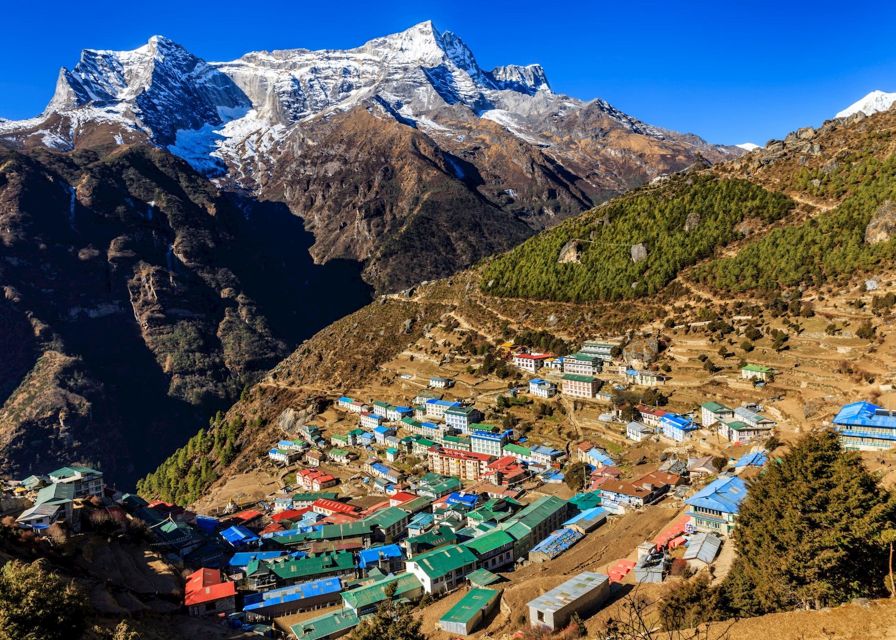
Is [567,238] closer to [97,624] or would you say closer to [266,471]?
[266,471]

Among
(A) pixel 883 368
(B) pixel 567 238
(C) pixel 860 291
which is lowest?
(A) pixel 883 368

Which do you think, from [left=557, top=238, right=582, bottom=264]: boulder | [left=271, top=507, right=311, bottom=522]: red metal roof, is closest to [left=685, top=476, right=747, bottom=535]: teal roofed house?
[left=271, top=507, right=311, bottom=522]: red metal roof

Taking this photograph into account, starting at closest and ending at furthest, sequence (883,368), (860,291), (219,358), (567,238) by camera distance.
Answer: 1. (883,368)
2. (860,291)
3. (567,238)
4. (219,358)

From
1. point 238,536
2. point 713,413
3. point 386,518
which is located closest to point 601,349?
point 713,413

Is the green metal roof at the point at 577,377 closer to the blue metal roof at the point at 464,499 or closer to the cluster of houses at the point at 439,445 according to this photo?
the cluster of houses at the point at 439,445

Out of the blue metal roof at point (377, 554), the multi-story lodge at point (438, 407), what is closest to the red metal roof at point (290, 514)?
the blue metal roof at point (377, 554)

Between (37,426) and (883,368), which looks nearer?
(883,368)

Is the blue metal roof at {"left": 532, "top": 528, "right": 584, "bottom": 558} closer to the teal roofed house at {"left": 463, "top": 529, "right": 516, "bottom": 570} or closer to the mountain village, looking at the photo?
the mountain village

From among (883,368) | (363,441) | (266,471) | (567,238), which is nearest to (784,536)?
(883,368)

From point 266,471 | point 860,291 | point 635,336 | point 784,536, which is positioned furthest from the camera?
point 266,471
